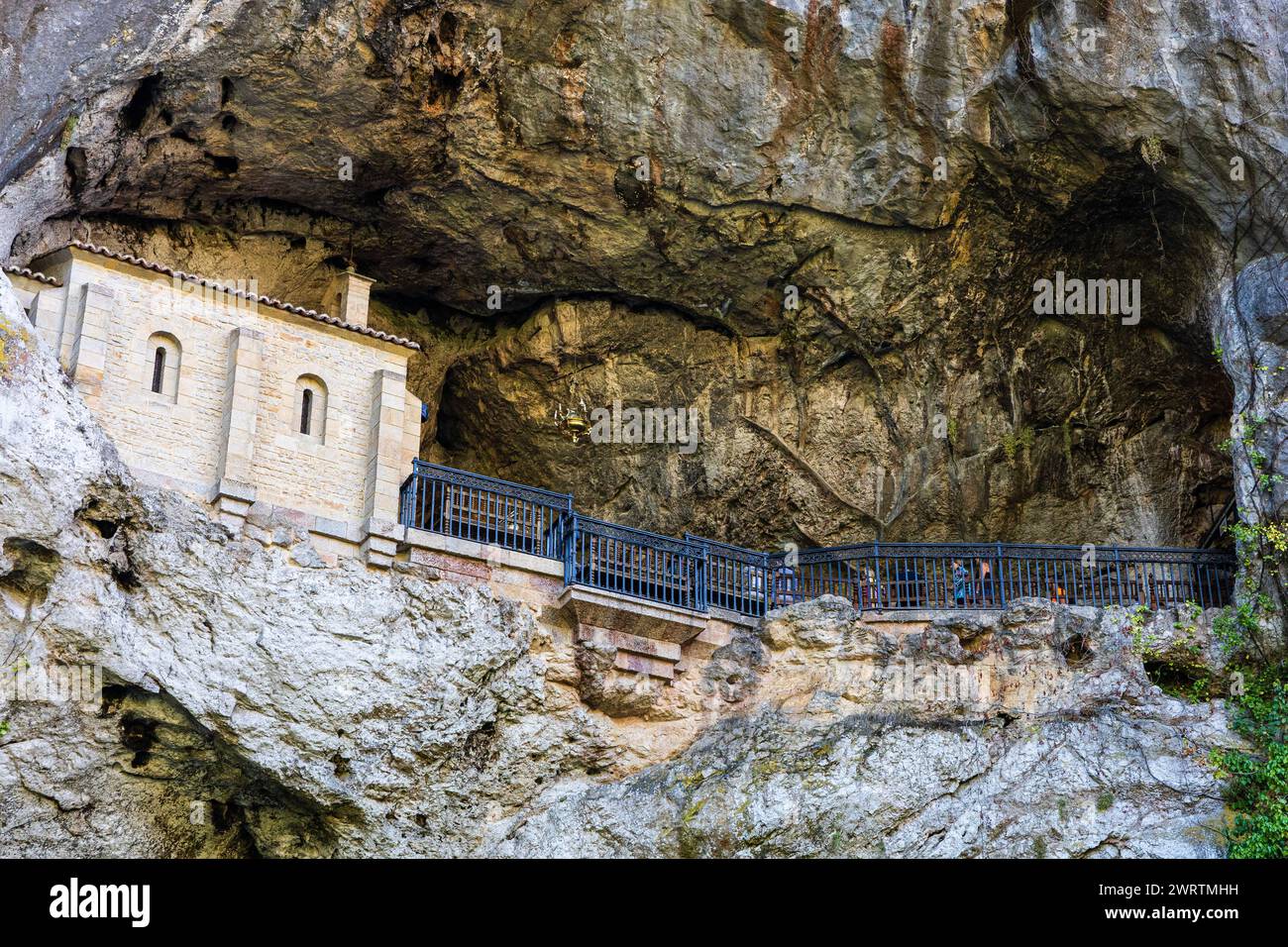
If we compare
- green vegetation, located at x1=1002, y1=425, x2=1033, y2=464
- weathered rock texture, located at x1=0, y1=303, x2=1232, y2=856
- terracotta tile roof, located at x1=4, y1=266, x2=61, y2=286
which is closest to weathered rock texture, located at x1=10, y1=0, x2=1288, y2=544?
green vegetation, located at x1=1002, y1=425, x2=1033, y2=464

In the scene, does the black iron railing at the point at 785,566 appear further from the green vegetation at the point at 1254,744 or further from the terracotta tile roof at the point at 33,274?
the terracotta tile roof at the point at 33,274

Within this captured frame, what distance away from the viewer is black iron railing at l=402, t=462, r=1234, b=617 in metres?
22.8

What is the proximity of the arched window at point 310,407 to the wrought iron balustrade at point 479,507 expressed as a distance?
120cm

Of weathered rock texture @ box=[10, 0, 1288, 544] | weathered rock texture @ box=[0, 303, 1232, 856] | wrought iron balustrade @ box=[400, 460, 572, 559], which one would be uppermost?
weathered rock texture @ box=[10, 0, 1288, 544]

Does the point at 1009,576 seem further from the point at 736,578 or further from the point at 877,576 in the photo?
the point at 736,578

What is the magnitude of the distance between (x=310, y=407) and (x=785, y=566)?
628 centimetres

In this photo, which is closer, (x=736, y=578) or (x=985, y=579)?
(x=736, y=578)

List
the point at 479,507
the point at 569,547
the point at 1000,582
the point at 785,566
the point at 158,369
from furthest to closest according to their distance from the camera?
the point at 785,566
the point at 1000,582
the point at 479,507
the point at 569,547
the point at 158,369

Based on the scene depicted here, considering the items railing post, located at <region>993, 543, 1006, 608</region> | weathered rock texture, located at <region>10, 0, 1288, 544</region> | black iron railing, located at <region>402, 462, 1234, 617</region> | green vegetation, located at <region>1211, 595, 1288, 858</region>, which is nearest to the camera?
green vegetation, located at <region>1211, 595, 1288, 858</region>

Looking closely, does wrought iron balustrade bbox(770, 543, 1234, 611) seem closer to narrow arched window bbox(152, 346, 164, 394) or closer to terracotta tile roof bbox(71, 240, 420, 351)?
terracotta tile roof bbox(71, 240, 420, 351)

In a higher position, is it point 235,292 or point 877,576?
point 235,292

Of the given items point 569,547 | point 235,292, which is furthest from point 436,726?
point 235,292

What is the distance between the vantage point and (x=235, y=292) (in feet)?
72.6

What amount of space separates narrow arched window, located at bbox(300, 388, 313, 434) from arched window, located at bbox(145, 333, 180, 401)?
1.51m
